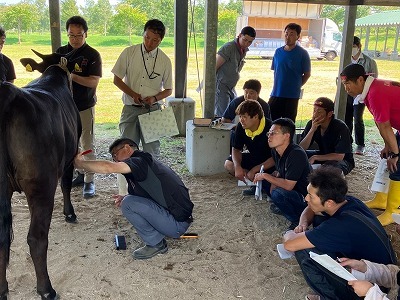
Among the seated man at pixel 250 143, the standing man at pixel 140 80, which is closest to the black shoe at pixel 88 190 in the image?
the standing man at pixel 140 80

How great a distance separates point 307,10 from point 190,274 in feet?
36.6

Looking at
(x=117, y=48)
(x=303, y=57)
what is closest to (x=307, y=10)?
(x=117, y=48)

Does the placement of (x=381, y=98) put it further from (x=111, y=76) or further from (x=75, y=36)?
(x=111, y=76)

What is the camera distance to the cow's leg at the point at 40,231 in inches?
96.5

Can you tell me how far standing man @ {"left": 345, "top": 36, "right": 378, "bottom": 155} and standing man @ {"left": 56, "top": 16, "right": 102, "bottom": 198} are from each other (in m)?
3.97

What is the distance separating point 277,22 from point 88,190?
10029 millimetres

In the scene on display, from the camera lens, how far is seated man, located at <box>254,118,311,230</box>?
137 inches

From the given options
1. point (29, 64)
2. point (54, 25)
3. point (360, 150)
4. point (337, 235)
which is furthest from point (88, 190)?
point (360, 150)

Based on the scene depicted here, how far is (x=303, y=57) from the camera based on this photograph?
580 centimetres

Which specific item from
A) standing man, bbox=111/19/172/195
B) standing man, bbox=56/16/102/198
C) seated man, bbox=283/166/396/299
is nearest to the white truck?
standing man, bbox=111/19/172/195

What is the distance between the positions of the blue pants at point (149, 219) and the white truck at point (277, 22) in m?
9.15

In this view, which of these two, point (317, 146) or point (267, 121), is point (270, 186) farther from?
point (317, 146)

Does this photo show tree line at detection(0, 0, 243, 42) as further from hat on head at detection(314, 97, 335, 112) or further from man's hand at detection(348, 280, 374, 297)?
man's hand at detection(348, 280, 374, 297)

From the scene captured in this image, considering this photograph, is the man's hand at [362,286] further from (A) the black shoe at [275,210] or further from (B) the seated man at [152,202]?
(A) the black shoe at [275,210]
